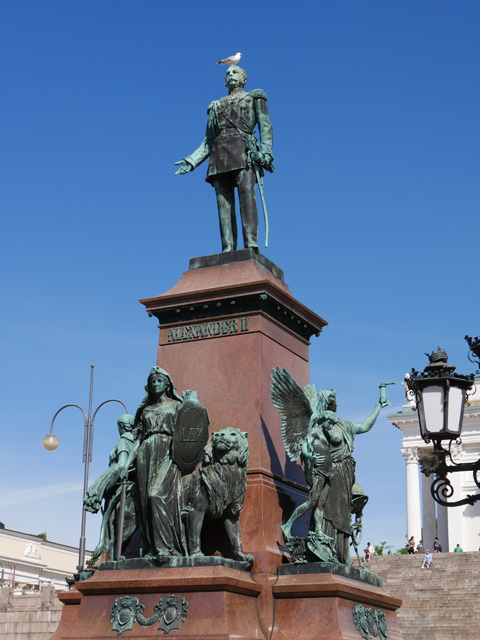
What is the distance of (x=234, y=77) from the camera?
11.5 meters

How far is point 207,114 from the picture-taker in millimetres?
11617

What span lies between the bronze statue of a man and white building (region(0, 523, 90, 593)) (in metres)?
67.6

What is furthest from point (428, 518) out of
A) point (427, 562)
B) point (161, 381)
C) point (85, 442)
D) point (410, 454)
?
point (161, 381)

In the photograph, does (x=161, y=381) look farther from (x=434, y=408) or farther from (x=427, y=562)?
(x=427, y=562)

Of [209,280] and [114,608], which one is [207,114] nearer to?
[209,280]

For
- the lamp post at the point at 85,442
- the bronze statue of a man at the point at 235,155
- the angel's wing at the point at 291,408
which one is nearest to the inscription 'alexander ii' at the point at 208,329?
the angel's wing at the point at 291,408

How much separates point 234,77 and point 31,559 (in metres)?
73.4

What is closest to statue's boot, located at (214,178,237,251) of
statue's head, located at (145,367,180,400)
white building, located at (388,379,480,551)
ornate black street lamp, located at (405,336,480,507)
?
statue's head, located at (145,367,180,400)

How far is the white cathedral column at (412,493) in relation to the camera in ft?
240

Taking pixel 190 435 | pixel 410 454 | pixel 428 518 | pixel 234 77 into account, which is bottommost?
pixel 190 435

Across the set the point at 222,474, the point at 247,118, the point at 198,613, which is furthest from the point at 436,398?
the point at 247,118

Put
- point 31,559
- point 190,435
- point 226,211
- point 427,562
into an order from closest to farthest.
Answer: point 190,435 < point 226,211 < point 427,562 < point 31,559

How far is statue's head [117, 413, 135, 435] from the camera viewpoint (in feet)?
32.7

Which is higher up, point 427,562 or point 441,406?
point 427,562
